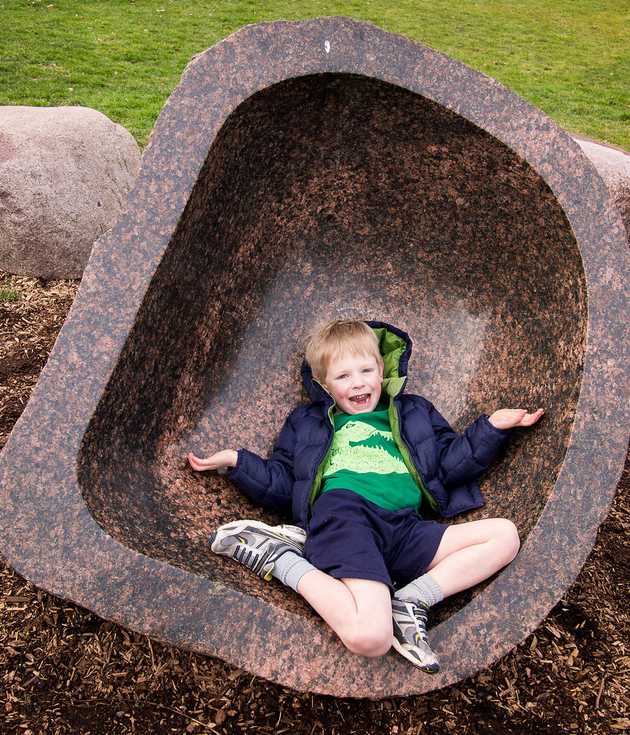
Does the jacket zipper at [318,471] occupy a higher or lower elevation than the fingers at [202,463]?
higher

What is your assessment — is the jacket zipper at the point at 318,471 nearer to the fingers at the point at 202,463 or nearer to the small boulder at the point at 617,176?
the fingers at the point at 202,463

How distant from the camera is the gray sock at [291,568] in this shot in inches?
78.5

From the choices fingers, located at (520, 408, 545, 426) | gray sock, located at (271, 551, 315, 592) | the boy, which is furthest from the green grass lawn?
gray sock, located at (271, 551, 315, 592)

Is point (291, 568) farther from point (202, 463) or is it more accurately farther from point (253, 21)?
point (253, 21)

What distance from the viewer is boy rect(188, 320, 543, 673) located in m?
1.92

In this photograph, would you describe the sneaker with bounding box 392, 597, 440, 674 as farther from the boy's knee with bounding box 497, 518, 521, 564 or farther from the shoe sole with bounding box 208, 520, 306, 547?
the shoe sole with bounding box 208, 520, 306, 547

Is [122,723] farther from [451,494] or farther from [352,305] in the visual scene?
[352,305]

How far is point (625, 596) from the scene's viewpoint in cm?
259

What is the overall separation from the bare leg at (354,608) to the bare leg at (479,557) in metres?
0.18

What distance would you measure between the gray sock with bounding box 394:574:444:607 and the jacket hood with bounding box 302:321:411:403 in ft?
2.68

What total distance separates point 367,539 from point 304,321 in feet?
4.20

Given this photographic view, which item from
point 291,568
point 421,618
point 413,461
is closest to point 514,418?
point 413,461

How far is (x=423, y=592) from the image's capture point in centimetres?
199

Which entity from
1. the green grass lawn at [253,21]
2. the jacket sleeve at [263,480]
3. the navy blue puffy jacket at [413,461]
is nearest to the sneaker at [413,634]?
the navy blue puffy jacket at [413,461]
